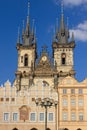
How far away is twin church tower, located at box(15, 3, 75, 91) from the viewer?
3406 inches

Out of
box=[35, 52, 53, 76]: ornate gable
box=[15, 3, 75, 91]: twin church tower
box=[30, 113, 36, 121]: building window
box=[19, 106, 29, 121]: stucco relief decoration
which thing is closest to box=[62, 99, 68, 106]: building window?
box=[30, 113, 36, 121]: building window

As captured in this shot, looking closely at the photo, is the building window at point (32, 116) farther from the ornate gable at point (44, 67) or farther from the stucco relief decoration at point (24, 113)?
the ornate gable at point (44, 67)

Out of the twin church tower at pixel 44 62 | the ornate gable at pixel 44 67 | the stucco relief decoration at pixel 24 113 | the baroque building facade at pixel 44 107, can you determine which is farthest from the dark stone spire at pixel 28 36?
the stucco relief decoration at pixel 24 113

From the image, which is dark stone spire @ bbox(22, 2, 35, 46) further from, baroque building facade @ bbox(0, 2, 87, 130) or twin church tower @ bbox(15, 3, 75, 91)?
baroque building facade @ bbox(0, 2, 87, 130)

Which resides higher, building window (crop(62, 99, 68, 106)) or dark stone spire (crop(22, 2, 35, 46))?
dark stone spire (crop(22, 2, 35, 46))

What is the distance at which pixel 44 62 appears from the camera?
3546 inches

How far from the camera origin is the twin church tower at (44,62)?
86.5 m

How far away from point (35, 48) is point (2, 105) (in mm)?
26601

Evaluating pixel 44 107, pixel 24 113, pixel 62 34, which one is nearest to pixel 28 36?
pixel 62 34

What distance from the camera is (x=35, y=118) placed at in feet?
223

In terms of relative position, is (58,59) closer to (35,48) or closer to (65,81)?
(35,48)

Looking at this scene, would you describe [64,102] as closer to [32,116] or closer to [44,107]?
[44,107]

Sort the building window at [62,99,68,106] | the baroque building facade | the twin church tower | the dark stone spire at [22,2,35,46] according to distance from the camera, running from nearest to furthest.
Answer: the baroque building facade < the building window at [62,99,68,106] < the twin church tower < the dark stone spire at [22,2,35,46]

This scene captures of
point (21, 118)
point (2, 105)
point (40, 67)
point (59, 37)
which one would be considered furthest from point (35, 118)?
point (59, 37)
